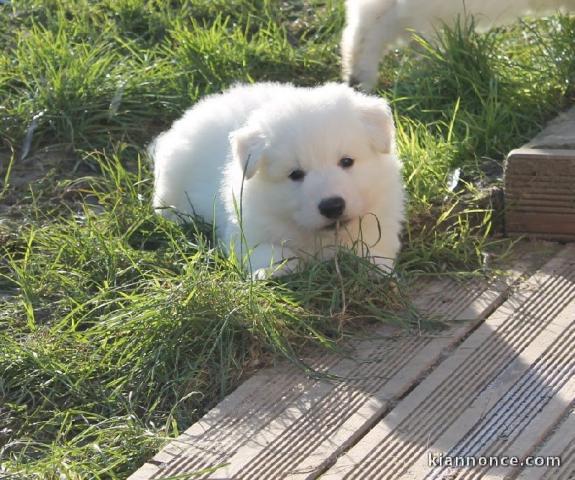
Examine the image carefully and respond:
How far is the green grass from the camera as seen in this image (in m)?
3.63

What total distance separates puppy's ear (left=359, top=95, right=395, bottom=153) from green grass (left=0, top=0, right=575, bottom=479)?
409 mm

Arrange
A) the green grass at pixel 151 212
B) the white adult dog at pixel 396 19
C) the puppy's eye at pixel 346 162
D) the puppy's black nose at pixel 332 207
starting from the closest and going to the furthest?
the green grass at pixel 151 212 → the puppy's black nose at pixel 332 207 → the puppy's eye at pixel 346 162 → the white adult dog at pixel 396 19

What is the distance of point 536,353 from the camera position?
361 centimetres

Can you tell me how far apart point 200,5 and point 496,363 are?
380 centimetres

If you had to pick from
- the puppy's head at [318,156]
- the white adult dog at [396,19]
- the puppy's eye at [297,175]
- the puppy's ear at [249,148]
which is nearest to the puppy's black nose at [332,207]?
the puppy's head at [318,156]

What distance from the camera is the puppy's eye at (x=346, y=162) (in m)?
4.13

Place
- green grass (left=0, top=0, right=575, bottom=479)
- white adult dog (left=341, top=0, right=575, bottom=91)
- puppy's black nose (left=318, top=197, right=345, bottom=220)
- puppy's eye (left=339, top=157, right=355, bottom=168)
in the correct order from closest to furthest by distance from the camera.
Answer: green grass (left=0, top=0, right=575, bottom=479) → puppy's black nose (left=318, top=197, right=345, bottom=220) → puppy's eye (left=339, top=157, right=355, bottom=168) → white adult dog (left=341, top=0, right=575, bottom=91)

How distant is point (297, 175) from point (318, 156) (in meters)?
0.11

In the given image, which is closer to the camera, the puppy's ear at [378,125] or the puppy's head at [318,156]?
the puppy's head at [318,156]

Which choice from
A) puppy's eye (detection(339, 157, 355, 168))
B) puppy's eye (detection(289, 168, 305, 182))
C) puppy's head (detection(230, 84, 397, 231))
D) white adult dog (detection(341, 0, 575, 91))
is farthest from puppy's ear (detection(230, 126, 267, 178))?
white adult dog (detection(341, 0, 575, 91))

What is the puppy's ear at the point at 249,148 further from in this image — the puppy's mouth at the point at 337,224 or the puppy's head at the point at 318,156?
the puppy's mouth at the point at 337,224

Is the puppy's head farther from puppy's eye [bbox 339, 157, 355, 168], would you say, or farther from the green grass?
the green grass

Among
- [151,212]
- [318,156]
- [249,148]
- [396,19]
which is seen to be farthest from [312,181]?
[396,19]

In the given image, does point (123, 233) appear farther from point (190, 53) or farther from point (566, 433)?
point (566, 433)
